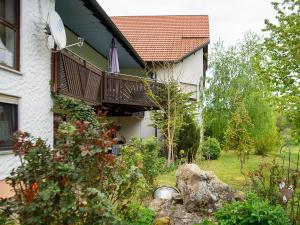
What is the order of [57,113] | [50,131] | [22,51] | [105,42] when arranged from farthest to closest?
[105,42] → [57,113] → [50,131] → [22,51]

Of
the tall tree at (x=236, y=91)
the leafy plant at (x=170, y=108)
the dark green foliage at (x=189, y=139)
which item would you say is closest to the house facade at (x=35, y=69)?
the leafy plant at (x=170, y=108)

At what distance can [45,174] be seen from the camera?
13.9ft

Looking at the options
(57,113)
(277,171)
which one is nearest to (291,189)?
(277,171)

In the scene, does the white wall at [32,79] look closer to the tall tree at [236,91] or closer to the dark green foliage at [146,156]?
the dark green foliage at [146,156]

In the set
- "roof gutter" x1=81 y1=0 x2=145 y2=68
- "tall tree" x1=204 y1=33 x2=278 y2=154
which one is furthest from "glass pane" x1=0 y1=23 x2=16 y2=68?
"tall tree" x1=204 y1=33 x2=278 y2=154

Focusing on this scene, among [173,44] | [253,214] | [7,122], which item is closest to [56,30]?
[7,122]

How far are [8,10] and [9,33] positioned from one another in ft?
1.81

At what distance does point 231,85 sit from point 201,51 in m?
3.41

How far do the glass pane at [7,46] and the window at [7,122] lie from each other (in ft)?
3.35

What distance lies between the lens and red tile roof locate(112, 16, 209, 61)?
27.9 m

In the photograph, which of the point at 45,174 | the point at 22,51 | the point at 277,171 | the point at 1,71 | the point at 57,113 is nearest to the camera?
the point at 45,174

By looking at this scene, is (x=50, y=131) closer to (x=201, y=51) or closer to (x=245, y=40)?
(x=201, y=51)

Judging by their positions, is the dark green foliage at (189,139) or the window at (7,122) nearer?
the window at (7,122)

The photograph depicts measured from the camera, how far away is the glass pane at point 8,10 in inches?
373
